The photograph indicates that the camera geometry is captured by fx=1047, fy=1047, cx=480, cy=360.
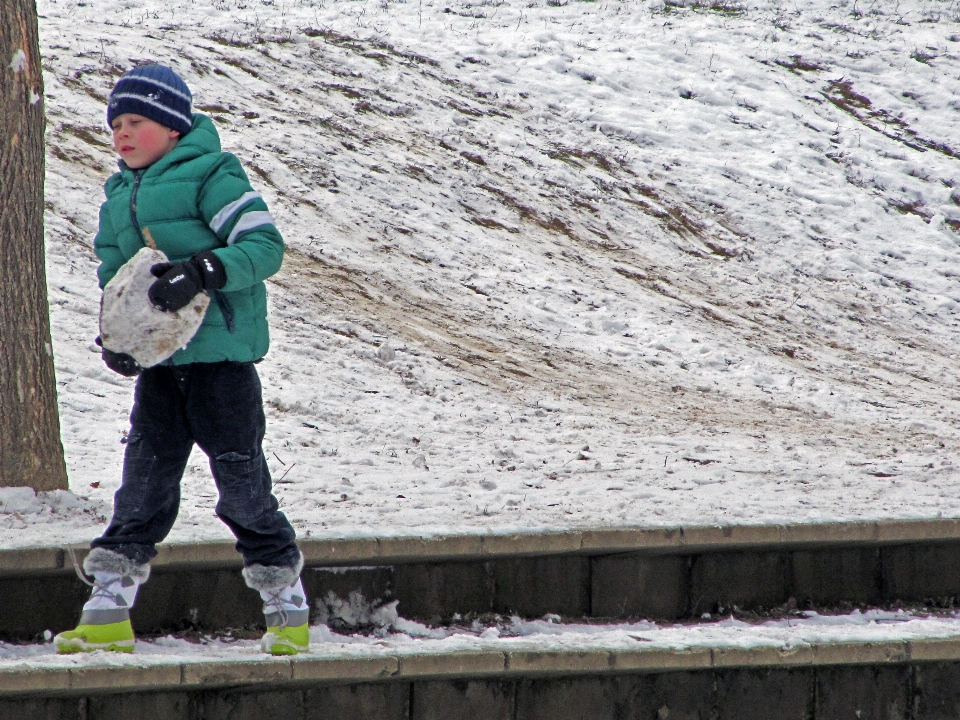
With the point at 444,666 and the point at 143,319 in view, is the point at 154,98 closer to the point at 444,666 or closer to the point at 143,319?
the point at 143,319

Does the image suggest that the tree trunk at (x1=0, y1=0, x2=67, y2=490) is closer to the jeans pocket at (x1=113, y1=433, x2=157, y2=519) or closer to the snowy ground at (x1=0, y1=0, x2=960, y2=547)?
the snowy ground at (x1=0, y1=0, x2=960, y2=547)

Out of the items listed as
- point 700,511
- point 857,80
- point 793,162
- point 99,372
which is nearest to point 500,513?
point 700,511

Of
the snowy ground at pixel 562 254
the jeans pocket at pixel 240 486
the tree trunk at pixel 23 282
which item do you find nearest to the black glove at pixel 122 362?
the jeans pocket at pixel 240 486

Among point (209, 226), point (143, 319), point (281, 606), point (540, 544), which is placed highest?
point (209, 226)

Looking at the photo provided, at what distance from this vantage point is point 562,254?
10.4 metres

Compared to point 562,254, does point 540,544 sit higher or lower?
higher

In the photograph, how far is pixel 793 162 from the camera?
13672 mm

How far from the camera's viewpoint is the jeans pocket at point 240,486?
306cm

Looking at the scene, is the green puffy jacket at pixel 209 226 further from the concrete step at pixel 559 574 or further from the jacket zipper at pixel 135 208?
the concrete step at pixel 559 574

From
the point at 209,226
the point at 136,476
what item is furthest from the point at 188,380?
the point at 209,226

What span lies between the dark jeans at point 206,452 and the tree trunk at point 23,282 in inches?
59.1

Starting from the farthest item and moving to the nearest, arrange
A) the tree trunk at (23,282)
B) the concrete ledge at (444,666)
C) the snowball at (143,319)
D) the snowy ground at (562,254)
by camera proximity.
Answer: the snowy ground at (562,254) < the tree trunk at (23,282) < the snowball at (143,319) < the concrete ledge at (444,666)

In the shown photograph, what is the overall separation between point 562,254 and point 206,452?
7598 millimetres

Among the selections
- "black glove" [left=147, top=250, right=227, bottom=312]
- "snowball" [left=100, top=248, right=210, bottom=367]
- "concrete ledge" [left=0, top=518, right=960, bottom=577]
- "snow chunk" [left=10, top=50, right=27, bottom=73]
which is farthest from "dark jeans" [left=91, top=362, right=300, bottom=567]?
"snow chunk" [left=10, top=50, right=27, bottom=73]
